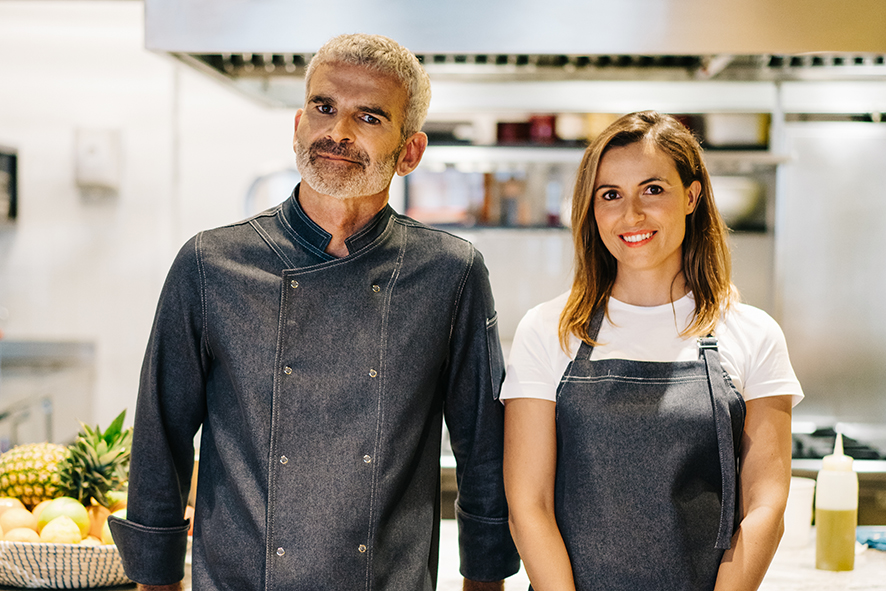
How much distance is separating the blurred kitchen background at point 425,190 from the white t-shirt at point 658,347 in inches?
70.4

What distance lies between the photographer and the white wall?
4223 mm

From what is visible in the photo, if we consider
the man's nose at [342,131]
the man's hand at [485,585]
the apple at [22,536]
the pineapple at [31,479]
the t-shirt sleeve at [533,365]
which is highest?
the man's nose at [342,131]

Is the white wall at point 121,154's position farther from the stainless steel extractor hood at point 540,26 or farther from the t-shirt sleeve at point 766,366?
the t-shirt sleeve at point 766,366

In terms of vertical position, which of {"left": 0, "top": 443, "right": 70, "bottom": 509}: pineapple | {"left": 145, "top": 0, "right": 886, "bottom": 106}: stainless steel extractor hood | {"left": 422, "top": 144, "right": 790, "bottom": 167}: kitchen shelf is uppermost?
{"left": 422, "top": 144, "right": 790, "bottom": 167}: kitchen shelf

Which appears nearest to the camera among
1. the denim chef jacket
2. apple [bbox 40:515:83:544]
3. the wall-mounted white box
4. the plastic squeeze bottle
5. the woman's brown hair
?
the denim chef jacket

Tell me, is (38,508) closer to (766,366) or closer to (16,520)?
(16,520)

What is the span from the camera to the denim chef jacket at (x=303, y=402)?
1.27 m

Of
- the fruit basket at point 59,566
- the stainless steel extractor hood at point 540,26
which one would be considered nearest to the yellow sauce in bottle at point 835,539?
the stainless steel extractor hood at point 540,26

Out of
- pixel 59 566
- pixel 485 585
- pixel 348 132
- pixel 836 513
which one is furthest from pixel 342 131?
pixel 836 513

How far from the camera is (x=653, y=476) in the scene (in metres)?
1.30

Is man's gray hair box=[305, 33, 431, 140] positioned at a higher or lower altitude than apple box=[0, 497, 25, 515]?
higher

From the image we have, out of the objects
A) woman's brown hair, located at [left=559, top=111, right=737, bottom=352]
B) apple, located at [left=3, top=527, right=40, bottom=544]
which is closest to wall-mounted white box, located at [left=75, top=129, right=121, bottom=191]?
apple, located at [left=3, top=527, right=40, bottom=544]

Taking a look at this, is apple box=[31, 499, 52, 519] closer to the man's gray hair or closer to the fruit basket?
the fruit basket

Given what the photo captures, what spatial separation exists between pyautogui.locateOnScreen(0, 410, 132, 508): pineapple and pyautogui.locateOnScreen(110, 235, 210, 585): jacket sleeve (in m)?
0.31
